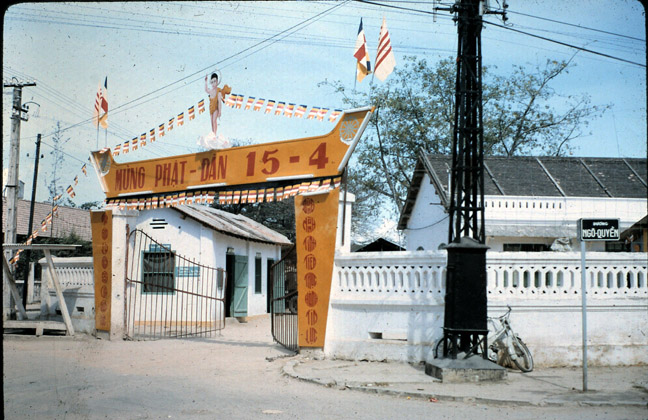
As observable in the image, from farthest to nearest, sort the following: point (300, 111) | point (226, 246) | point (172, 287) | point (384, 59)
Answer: point (226, 246) < point (172, 287) < point (300, 111) < point (384, 59)

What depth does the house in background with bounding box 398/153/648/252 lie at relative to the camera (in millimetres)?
17672

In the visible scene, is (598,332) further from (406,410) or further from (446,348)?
(406,410)

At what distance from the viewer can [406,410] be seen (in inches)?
266

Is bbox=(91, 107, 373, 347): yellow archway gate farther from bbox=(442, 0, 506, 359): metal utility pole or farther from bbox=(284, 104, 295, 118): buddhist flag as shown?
bbox=(442, 0, 506, 359): metal utility pole

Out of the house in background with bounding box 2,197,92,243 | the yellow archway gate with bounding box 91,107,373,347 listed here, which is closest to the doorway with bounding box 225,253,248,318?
the yellow archway gate with bounding box 91,107,373,347

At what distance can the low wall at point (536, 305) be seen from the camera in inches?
376

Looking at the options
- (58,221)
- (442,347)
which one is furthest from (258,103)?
(58,221)

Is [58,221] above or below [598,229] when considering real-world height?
above

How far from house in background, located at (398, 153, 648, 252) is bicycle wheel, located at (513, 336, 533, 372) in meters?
7.94

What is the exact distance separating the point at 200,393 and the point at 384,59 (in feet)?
20.6

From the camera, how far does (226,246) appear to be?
61.9ft

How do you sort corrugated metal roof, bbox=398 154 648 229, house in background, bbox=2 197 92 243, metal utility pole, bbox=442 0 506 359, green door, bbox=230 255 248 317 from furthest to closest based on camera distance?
1. house in background, bbox=2 197 92 243
2. green door, bbox=230 255 248 317
3. corrugated metal roof, bbox=398 154 648 229
4. metal utility pole, bbox=442 0 506 359

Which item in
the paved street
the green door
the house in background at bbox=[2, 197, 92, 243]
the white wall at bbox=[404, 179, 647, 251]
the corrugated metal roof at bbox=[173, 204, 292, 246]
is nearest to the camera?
the paved street

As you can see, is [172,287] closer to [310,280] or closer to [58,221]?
[310,280]
